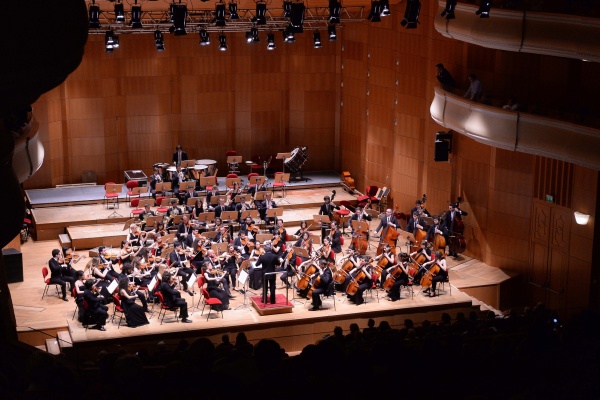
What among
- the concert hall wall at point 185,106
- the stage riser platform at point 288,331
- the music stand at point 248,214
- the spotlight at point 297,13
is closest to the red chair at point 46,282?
the stage riser platform at point 288,331

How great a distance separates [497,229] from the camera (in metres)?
19.1

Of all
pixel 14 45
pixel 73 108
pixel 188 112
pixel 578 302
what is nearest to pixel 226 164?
pixel 188 112

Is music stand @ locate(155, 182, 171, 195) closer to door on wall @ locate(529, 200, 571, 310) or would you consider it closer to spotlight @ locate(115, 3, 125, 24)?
spotlight @ locate(115, 3, 125, 24)

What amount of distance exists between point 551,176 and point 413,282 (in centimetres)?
346

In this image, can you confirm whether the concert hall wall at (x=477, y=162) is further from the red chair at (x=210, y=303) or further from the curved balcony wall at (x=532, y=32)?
the red chair at (x=210, y=303)

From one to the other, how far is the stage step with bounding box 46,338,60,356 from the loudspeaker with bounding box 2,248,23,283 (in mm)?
2715

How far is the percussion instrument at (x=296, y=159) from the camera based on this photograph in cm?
2417

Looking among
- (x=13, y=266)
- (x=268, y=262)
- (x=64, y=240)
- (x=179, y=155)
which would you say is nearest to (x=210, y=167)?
(x=179, y=155)

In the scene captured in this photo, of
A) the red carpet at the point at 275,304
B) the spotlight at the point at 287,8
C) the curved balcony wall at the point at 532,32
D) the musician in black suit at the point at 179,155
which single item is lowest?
the red carpet at the point at 275,304

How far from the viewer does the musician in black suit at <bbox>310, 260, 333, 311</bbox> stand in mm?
16359

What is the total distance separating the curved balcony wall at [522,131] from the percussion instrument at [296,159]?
6.06 meters

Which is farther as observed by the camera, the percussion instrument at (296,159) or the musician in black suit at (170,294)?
the percussion instrument at (296,159)

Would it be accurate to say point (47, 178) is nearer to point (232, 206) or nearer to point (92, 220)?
point (92, 220)

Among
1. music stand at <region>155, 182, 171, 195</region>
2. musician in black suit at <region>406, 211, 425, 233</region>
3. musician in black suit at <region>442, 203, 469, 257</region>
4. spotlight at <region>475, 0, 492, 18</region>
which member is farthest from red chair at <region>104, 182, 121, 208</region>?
spotlight at <region>475, 0, 492, 18</region>
